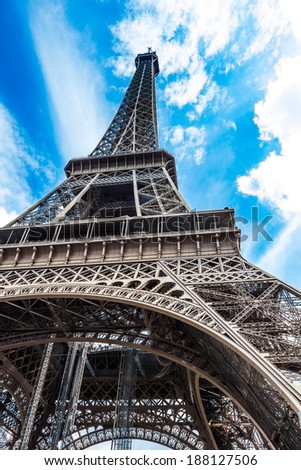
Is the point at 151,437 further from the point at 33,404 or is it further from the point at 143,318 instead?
the point at 143,318

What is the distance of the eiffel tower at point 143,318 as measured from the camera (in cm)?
1098

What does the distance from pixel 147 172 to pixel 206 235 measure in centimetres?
1282

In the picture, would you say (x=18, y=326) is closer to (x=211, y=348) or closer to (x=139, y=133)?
(x=211, y=348)

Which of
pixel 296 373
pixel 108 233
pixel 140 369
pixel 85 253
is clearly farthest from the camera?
pixel 140 369

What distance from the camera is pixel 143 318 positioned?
16.7 meters

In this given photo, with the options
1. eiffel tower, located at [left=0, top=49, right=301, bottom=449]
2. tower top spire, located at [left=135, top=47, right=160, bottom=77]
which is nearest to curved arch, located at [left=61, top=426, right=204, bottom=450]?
eiffel tower, located at [left=0, top=49, right=301, bottom=449]

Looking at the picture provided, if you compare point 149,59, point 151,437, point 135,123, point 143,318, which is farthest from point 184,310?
point 149,59

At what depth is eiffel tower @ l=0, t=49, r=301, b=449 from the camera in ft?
36.0

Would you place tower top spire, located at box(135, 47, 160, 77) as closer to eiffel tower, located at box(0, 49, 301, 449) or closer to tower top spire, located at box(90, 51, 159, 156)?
tower top spire, located at box(90, 51, 159, 156)

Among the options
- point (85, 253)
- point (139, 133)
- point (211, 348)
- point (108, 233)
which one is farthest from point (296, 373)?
point (139, 133)

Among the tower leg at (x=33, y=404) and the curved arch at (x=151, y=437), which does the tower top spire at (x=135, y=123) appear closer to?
the tower leg at (x=33, y=404)

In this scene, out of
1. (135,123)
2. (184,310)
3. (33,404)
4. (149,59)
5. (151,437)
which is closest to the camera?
(184,310)

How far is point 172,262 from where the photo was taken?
1627 centimetres

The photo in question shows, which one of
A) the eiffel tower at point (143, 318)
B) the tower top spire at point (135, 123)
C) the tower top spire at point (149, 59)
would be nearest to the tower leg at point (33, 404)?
the eiffel tower at point (143, 318)
